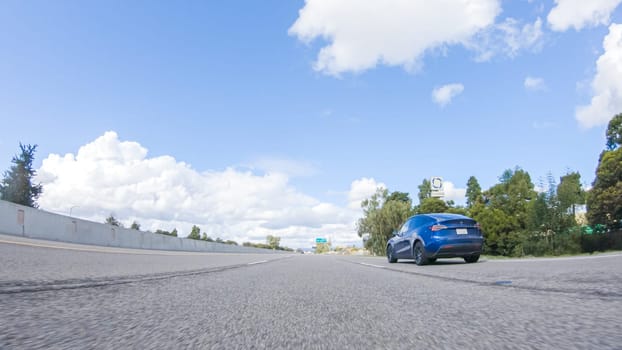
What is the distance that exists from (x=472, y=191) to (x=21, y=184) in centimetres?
8093

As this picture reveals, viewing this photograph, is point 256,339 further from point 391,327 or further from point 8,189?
point 8,189

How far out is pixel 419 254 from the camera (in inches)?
448

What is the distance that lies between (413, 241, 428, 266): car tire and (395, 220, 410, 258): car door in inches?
21.6

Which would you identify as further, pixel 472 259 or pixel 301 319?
pixel 472 259

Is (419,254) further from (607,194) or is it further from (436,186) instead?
(436,186)

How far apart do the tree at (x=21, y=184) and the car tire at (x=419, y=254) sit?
67139 millimetres

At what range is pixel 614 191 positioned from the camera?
39688mm

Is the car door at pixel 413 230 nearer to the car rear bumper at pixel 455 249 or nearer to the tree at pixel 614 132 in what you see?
the car rear bumper at pixel 455 249

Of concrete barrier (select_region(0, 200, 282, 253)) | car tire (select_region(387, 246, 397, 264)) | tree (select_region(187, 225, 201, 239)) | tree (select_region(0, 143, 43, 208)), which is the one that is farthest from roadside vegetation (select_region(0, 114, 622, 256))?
tree (select_region(187, 225, 201, 239))

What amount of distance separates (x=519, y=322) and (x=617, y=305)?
33.2 inches

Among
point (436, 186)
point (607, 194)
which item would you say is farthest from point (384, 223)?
point (607, 194)

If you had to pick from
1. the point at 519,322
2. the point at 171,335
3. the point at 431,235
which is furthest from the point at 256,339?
the point at 431,235

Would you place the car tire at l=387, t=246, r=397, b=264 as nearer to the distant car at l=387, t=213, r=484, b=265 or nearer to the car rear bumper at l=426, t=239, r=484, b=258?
the distant car at l=387, t=213, r=484, b=265

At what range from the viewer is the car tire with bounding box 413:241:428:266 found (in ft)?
36.3
